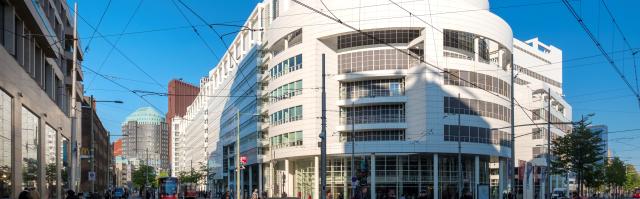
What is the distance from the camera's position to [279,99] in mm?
76750

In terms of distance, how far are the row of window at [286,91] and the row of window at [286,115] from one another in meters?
1.43

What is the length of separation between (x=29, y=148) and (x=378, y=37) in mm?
43604

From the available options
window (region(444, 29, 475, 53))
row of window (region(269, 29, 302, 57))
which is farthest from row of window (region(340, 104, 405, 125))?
row of window (region(269, 29, 302, 57))

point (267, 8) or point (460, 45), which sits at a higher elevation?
point (267, 8)

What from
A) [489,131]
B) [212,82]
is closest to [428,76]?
[489,131]

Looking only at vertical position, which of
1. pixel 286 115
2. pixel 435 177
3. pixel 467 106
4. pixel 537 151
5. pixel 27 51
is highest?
pixel 27 51

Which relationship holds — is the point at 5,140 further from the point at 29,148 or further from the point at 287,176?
the point at 287,176

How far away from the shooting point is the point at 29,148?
1243 inches

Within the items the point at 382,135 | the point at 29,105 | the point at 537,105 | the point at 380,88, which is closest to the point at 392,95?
the point at 380,88

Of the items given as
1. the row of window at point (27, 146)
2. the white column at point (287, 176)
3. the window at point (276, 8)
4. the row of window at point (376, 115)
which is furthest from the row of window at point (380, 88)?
the row of window at point (27, 146)

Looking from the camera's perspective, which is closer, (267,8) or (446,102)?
(446,102)

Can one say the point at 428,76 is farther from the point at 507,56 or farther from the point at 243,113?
the point at 243,113

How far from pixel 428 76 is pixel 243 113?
34806 millimetres

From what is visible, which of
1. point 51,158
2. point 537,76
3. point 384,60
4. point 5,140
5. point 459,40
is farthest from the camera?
point 537,76
